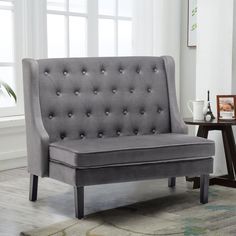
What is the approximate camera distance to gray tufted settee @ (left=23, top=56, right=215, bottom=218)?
3.41m

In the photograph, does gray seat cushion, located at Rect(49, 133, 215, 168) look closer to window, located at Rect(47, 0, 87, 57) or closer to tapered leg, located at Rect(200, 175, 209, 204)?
tapered leg, located at Rect(200, 175, 209, 204)

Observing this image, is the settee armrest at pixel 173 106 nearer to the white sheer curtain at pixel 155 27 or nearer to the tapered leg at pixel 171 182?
the tapered leg at pixel 171 182

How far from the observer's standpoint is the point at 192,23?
6043 mm

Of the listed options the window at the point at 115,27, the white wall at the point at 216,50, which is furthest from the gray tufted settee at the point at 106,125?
the window at the point at 115,27

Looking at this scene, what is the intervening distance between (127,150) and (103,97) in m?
0.73

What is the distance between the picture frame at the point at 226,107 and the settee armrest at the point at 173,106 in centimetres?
33

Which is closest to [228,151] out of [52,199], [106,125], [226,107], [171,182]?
[226,107]

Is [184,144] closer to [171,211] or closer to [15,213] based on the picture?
[171,211]

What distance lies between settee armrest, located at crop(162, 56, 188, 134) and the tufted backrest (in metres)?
0.04

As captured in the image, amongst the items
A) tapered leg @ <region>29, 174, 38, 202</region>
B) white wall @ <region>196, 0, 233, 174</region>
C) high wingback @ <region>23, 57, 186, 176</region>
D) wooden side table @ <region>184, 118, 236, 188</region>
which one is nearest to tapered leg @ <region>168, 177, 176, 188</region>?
wooden side table @ <region>184, 118, 236, 188</region>

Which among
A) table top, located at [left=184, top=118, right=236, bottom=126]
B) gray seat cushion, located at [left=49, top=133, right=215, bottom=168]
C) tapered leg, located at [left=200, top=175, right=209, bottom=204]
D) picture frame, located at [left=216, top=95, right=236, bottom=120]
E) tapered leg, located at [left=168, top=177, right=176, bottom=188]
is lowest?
tapered leg, located at [left=168, top=177, right=176, bottom=188]

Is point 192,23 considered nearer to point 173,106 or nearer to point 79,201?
point 173,106

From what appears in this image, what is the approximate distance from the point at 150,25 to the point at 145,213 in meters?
2.89

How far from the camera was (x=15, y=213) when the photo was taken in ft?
11.7
